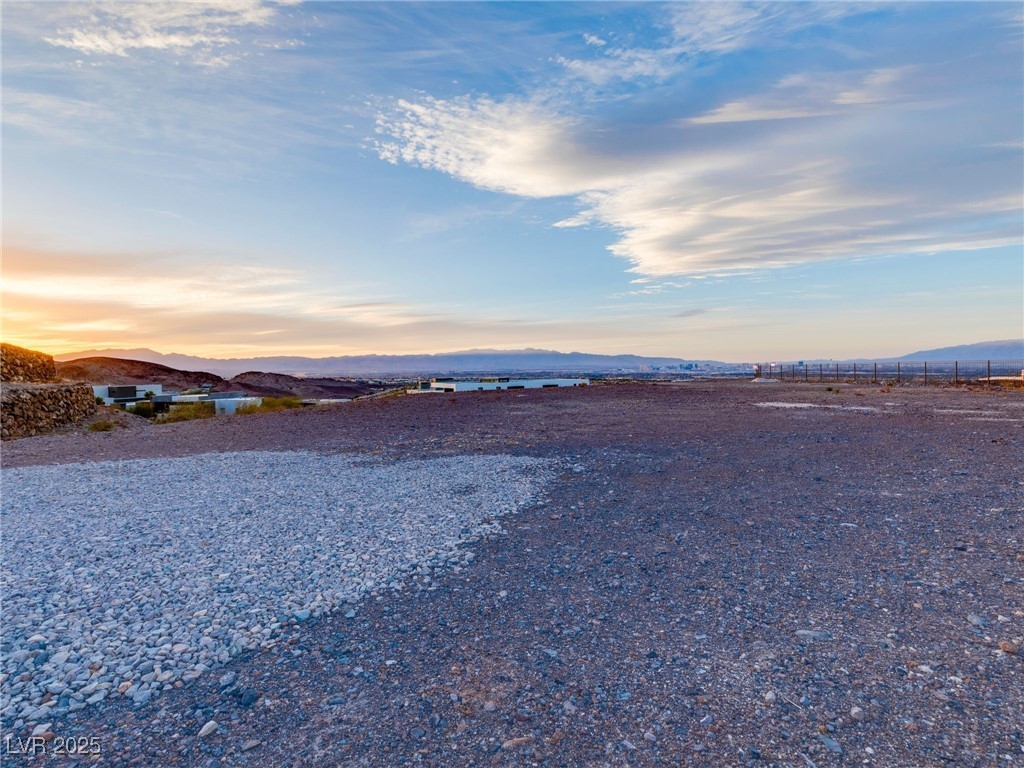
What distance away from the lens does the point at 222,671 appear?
3.90 metres

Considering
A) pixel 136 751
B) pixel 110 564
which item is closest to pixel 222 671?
pixel 136 751

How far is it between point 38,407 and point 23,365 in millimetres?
6795

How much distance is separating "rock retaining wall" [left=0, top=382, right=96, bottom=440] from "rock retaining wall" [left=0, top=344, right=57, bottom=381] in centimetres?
322

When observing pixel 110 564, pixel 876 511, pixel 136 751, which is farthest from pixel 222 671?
pixel 876 511

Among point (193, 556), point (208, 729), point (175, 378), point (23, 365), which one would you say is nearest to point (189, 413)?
point (23, 365)

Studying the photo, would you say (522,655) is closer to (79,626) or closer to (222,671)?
(222,671)

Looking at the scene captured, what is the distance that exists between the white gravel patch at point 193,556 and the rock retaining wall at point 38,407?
417 inches

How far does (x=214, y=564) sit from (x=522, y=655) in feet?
11.8

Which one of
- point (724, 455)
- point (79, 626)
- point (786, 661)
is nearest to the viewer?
point (786, 661)

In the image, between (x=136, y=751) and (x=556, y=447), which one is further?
(x=556, y=447)

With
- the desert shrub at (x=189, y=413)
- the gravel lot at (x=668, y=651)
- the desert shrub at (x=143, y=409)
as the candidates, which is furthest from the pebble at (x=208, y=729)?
the desert shrub at (x=143, y=409)

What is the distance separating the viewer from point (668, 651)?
403 centimetres

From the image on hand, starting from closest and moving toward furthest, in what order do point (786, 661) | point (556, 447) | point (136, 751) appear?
point (136, 751) → point (786, 661) → point (556, 447)

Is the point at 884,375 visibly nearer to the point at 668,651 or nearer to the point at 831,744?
the point at 668,651
